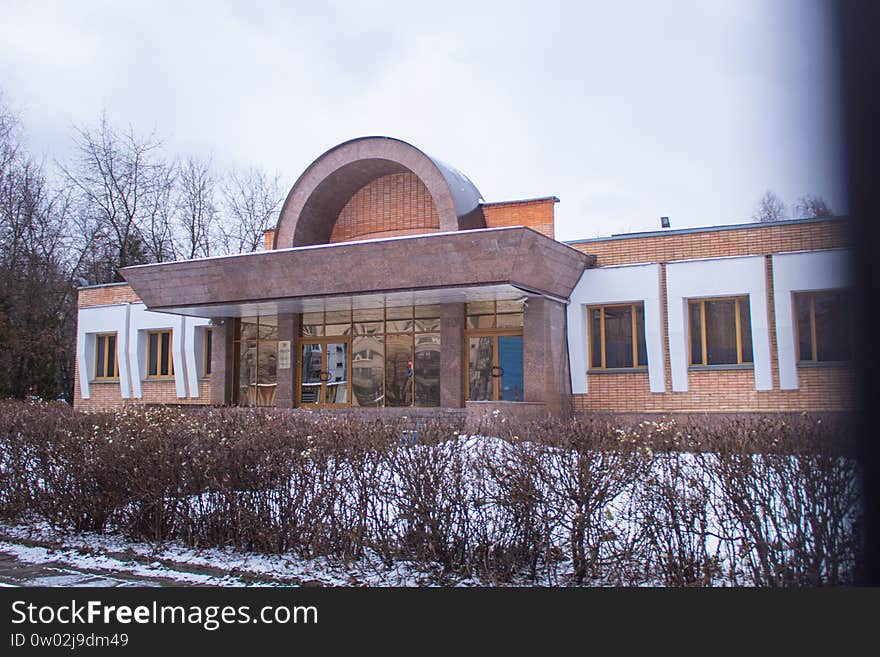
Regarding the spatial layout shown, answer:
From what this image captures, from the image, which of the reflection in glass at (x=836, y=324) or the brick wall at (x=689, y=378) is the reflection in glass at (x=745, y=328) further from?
the reflection in glass at (x=836, y=324)

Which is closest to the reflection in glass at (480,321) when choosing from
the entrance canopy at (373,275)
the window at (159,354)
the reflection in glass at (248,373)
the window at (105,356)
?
the entrance canopy at (373,275)

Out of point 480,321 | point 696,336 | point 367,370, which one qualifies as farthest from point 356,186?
point 696,336

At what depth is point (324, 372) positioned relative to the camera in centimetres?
2150

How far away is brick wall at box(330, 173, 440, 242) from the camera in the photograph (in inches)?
817

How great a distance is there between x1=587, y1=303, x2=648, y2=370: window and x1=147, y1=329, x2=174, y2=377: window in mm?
14799

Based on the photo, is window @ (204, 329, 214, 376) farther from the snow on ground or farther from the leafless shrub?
the snow on ground

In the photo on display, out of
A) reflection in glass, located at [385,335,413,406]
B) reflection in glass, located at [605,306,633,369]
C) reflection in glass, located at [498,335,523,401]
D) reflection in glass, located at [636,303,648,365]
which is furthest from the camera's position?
reflection in glass, located at [385,335,413,406]

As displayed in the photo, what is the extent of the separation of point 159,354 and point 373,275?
37.6 feet

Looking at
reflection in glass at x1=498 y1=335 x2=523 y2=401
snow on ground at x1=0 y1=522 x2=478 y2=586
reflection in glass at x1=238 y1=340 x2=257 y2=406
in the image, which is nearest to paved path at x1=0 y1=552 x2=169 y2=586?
snow on ground at x1=0 y1=522 x2=478 y2=586

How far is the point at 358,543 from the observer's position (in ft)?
21.0

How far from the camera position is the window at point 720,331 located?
56.1 feet

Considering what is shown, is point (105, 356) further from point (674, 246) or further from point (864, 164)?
point (864, 164)

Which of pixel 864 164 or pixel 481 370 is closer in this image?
pixel 864 164

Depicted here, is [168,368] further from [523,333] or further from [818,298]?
[818,298]
